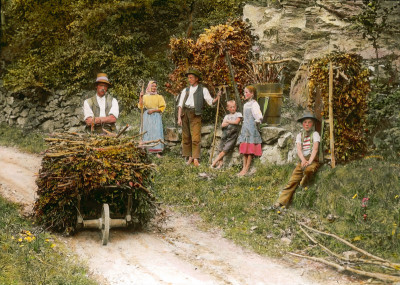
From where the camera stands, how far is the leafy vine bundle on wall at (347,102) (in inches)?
353

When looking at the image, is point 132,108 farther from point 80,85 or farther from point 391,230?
point 391,230

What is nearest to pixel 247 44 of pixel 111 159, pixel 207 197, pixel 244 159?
pixel 244 159

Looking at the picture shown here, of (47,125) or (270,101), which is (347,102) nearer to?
(270,101)

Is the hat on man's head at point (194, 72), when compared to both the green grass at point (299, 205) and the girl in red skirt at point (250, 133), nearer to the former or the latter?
the girl in red skirt at point (250, 133)

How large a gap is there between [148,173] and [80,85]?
38.5ft

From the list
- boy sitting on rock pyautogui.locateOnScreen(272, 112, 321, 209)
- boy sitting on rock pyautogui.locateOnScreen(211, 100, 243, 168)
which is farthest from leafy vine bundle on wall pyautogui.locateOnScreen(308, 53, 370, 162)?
boy sitting on rock pyautogui.locateOnScreen(211, 100, 243, 168)

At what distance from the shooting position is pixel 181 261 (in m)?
6.60

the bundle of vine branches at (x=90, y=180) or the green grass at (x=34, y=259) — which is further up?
the bundle of vine branches at (x=90, y=180)

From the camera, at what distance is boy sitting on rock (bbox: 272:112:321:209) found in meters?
8.70

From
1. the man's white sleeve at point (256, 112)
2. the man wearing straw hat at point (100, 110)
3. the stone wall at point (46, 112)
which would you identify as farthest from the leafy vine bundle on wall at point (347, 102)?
the stone wall at point (46, 112)

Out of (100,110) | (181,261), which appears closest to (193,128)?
(100,110)

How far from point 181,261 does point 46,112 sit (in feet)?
43.7

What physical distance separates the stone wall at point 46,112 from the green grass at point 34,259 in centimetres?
1084

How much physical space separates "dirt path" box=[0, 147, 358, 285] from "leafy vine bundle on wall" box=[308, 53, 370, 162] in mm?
2947
